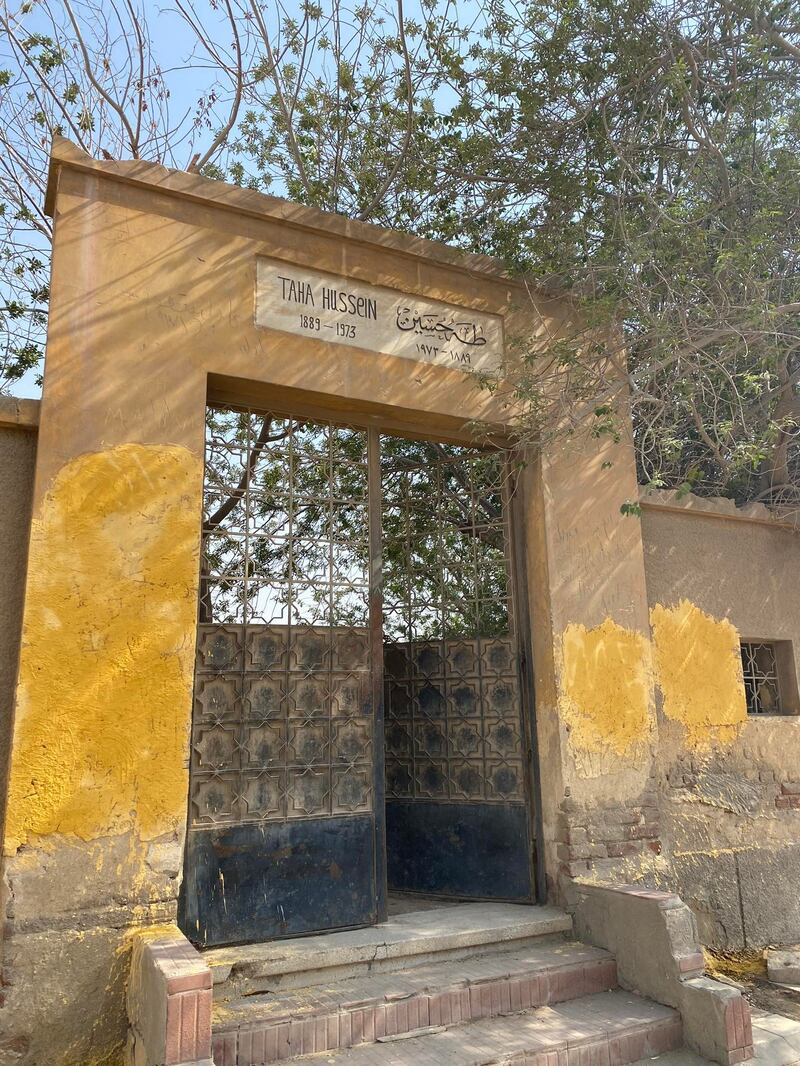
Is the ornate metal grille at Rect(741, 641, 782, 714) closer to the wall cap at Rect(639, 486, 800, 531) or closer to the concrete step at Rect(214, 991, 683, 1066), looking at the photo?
the wall cap at Rect(639, 486, 800, 531)

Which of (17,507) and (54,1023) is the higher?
(17,507)

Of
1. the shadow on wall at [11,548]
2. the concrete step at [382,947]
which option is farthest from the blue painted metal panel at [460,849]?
the shadow on wall at [11,548]

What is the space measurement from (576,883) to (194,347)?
12.1 ft

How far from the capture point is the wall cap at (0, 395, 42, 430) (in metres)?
3.80

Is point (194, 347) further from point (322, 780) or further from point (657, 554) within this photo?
point (657, 554)

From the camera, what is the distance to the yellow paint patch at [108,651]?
140 inches

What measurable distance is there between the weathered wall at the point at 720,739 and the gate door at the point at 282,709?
2148 millimetres

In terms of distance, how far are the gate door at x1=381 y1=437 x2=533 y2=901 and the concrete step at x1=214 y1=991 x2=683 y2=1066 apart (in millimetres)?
1008

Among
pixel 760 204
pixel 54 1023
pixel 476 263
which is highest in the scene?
pixel 760 204

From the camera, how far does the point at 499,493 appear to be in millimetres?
5488

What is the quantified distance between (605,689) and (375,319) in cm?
272

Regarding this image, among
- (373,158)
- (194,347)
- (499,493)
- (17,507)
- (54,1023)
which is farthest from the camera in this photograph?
(373,158)

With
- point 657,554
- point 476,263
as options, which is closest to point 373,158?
point 476,263

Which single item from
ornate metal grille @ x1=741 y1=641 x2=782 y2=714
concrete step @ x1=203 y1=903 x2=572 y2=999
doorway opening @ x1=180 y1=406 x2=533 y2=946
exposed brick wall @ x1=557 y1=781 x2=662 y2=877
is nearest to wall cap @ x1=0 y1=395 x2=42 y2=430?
doorway opening @ x1=180 y1=406 x2=533 y2=946
